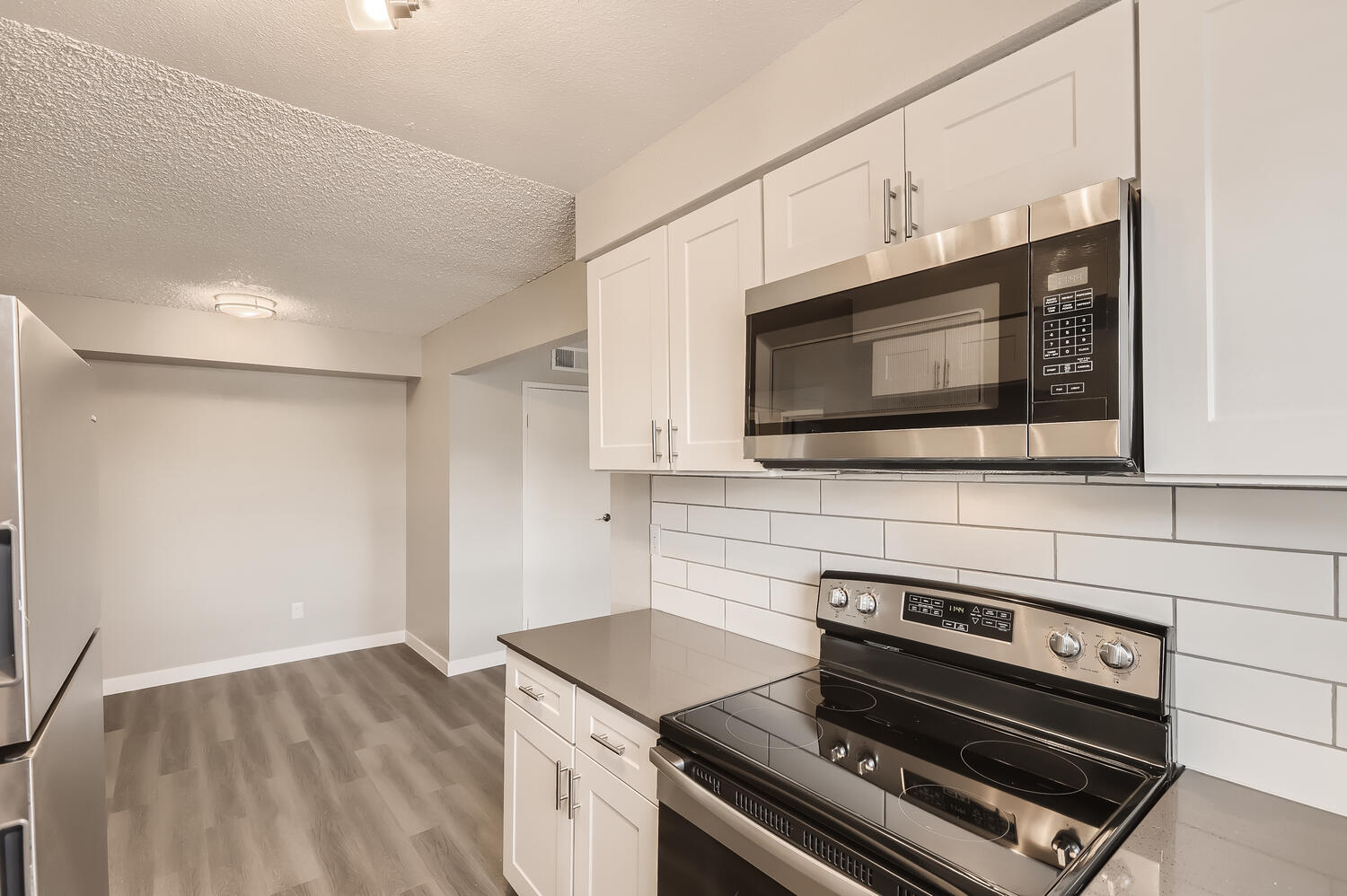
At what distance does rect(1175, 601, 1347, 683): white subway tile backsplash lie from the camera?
3.32 ft

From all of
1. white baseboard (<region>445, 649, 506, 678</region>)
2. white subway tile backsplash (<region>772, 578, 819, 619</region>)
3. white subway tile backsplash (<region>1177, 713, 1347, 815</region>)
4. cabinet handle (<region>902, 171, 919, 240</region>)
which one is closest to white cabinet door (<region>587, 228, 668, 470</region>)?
white subway tile backsplash (<region>772, 578, 819, 619</region>)

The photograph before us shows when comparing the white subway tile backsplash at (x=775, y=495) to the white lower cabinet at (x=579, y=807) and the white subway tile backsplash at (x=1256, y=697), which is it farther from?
the white subway tile backsplash at (x=1256, y=697)

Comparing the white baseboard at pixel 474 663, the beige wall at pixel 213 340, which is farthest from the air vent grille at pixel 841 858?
the beige wall at pixel 213 340

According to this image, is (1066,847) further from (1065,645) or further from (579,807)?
(579,807)

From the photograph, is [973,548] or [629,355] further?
[629,355]

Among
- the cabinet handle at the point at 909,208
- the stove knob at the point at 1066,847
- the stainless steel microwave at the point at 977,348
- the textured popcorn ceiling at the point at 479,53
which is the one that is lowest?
the stove knob at the point at 1066,847

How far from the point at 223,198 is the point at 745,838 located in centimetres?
258

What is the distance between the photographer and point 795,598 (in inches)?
73.6

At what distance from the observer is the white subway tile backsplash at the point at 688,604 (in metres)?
2.15

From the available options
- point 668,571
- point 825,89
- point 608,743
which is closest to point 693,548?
point 668,571

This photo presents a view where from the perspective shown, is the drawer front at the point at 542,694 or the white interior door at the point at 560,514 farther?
the white interior door at the point at 560,514

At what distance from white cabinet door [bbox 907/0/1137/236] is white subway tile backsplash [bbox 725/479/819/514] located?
830 mm

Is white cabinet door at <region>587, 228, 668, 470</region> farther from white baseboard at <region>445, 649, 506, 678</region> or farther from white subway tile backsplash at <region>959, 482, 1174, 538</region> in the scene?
white baseboard at <region>445, 649, 506, 678</region>

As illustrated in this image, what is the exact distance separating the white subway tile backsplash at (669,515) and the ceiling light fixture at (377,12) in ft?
5.20
